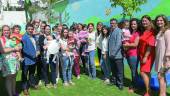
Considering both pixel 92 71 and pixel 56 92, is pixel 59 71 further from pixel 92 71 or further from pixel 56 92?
pixel 56 92

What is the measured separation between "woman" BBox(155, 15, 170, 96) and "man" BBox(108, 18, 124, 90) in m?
1.62

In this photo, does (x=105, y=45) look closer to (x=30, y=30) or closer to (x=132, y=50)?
(x=132, y=50)

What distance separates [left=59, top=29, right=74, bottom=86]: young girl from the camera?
10062mm

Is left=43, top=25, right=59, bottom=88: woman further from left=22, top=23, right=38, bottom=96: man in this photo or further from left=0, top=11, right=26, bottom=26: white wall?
left=0, top=11, right=26, bottom=26: white wall

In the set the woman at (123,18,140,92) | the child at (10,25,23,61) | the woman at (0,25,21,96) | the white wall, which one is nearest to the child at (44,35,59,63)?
the child at (10,25,23,61)

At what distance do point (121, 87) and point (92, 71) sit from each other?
1.75m

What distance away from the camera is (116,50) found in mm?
9297

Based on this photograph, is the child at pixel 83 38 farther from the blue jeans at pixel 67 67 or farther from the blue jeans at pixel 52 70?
the blue jeans at pixel 52 70

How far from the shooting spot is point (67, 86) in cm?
1018

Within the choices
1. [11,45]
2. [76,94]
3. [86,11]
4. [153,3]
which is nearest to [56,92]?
[76,94]

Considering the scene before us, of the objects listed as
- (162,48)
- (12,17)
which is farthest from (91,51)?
(12,17)

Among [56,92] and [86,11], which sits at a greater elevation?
[86,11]

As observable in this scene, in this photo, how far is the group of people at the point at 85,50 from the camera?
26.3 feet

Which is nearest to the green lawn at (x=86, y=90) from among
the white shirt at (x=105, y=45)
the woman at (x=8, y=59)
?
the white shirt at (x=105, y=45)
